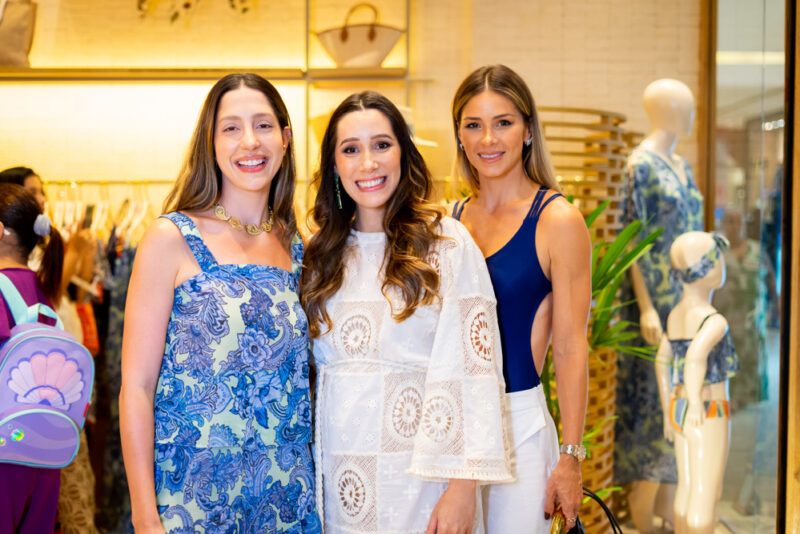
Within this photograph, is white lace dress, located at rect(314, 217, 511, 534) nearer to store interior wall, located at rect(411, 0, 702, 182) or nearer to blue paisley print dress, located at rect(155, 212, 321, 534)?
blue paisley print dress, located at rect(155, 212, 321, 534)

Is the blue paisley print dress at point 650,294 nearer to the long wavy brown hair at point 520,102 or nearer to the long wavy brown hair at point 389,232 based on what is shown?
the long wavy brown hair at point 520,102

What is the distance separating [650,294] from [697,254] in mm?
520

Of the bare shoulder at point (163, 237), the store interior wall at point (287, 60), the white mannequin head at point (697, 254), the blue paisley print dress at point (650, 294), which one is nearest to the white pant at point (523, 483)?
the bare shoulder at point (163, 237)

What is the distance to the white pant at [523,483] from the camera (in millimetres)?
2053

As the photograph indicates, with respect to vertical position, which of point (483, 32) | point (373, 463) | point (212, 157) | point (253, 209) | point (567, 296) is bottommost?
point (373, 463)

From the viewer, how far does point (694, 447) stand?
363cm

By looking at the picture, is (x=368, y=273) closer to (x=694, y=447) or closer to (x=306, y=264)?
(x=306, y=264)

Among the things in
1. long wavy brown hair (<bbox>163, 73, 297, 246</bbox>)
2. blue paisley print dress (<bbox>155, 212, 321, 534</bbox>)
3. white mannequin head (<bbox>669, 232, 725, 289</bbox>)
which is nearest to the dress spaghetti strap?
blue paisley print dress (<bbox>155, 212, 321, 534</bbox>)

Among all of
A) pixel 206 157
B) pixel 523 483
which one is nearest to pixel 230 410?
pixel 206 157

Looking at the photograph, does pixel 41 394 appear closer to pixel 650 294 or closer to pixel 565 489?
pixel 565 489

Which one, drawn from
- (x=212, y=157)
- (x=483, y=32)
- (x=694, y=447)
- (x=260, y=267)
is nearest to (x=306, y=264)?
(x=260, y=267)

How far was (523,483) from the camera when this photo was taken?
2051 mm

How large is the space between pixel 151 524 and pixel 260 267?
0.64 m

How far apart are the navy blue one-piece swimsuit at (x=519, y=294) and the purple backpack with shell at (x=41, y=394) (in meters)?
1.32
